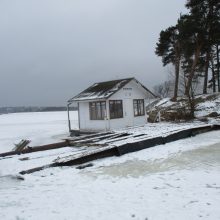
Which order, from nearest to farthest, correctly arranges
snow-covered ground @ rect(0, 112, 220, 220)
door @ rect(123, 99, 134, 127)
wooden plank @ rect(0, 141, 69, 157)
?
snow-covered ground @ rect(0, 112, 220, 220)
wooden plank @ rect(0, 141, 69, 157)
door @ rect(123, 99, 134, 127)

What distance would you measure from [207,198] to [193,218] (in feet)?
4.19

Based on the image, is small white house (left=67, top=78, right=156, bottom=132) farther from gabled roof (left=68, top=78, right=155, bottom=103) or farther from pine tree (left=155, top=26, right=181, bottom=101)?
pine tree (left=155, top=26, right=181, bottom=101)

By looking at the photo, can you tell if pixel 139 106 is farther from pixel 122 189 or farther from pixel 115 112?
pixel 122 189

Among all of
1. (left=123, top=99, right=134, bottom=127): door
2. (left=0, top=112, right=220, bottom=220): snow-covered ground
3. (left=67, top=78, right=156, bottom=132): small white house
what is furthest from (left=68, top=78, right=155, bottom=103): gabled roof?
(left=0, top=112, right=220, bottom=220): snow-covered ground

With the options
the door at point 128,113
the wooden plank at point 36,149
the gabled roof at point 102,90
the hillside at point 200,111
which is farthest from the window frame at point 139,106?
the wooden plank at point 36,149

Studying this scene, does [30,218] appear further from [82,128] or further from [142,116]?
[142,116]

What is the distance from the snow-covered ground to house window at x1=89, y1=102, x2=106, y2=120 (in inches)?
352

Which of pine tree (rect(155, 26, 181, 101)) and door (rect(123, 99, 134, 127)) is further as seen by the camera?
pine tree (rect(155, 26, 181, 101))

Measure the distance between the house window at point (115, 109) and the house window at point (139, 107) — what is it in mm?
1905

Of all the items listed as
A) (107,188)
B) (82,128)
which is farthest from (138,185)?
(82,128)

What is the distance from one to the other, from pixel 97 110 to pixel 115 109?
A: 1.34 meters

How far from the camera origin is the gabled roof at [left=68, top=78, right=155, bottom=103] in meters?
21.5

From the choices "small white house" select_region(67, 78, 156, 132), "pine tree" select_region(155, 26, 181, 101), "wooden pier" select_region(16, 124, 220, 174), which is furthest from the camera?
"pine tree" select_region(155, 26, 181, 101)

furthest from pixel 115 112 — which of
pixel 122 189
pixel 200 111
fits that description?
pixel 122 189
